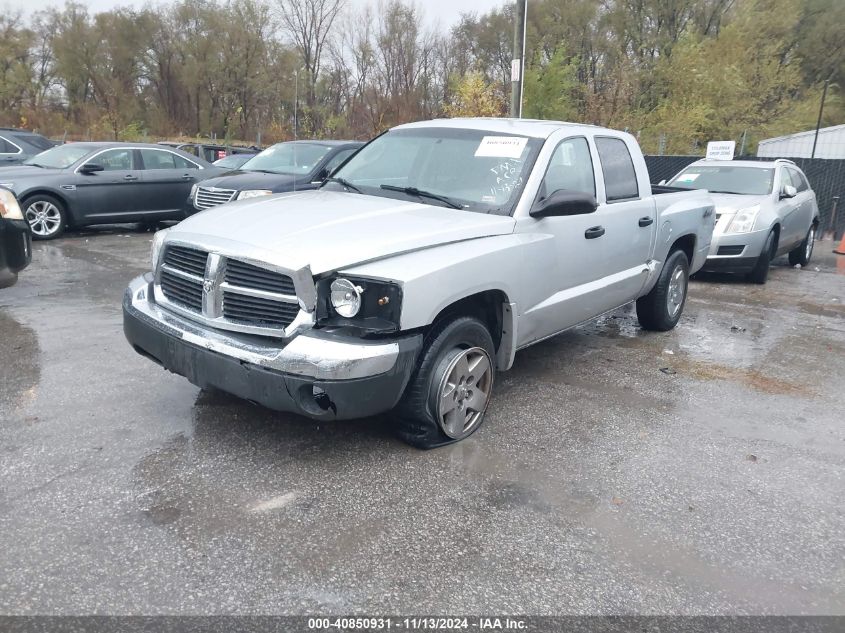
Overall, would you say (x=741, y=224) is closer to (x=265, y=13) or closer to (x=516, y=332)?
(x=516, y=332)

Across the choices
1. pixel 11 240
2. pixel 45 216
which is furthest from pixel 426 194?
pixel 45 216

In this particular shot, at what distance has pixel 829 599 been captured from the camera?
2727mm

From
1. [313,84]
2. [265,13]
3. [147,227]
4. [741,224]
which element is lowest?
[147,227]

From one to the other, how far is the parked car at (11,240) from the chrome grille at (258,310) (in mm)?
3668

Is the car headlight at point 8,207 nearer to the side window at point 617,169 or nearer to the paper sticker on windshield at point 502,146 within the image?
the paper sticker on windshield at point 502,146

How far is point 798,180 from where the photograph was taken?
11148 mm

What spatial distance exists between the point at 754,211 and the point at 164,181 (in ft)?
30.9

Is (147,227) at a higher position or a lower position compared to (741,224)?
lower

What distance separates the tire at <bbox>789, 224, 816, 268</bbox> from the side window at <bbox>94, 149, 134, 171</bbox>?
11.4 metres

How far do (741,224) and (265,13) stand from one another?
42.5m

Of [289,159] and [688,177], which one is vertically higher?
[289,159]

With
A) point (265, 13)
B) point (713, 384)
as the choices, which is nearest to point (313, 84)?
point (265, 13)

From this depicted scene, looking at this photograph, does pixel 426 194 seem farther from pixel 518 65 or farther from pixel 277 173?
pixel 518 65

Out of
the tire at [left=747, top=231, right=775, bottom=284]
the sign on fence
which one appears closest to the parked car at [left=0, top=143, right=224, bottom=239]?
the tire at [left=747, top=231, right=775, bottom=284]
